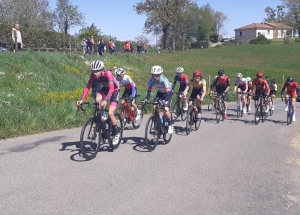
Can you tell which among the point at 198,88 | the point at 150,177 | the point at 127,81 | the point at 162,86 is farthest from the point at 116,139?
the point at 198,88

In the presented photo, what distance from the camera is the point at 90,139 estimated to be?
909 centimetres

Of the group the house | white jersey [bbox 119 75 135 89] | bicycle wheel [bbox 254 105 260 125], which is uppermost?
the house

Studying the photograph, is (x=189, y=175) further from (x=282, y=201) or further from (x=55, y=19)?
(x=55, y=19)

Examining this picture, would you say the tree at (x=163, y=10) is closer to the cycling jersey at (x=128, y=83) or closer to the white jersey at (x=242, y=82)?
the white jersey at (x=242, y=82)

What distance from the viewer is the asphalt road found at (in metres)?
6.29

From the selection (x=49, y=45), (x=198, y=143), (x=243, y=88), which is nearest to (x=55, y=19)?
(x=49, y=45)

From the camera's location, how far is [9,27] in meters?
32.0

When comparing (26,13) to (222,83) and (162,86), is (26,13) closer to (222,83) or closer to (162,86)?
(222,83)

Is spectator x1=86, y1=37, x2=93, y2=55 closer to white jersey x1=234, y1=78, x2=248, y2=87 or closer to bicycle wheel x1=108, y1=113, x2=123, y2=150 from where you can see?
white jersey x1=234, y1=78, x2=248, y2=87

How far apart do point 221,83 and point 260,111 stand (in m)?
2.15

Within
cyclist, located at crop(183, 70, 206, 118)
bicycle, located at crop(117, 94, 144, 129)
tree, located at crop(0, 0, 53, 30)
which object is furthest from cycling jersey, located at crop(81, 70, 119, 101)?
tree, located at crop(0, 0, 53, 30)

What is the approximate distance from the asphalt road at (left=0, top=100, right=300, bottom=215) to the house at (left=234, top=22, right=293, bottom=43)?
116 metres

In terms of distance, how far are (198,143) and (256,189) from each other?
4.39 meters

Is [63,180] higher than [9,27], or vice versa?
[9,27]
